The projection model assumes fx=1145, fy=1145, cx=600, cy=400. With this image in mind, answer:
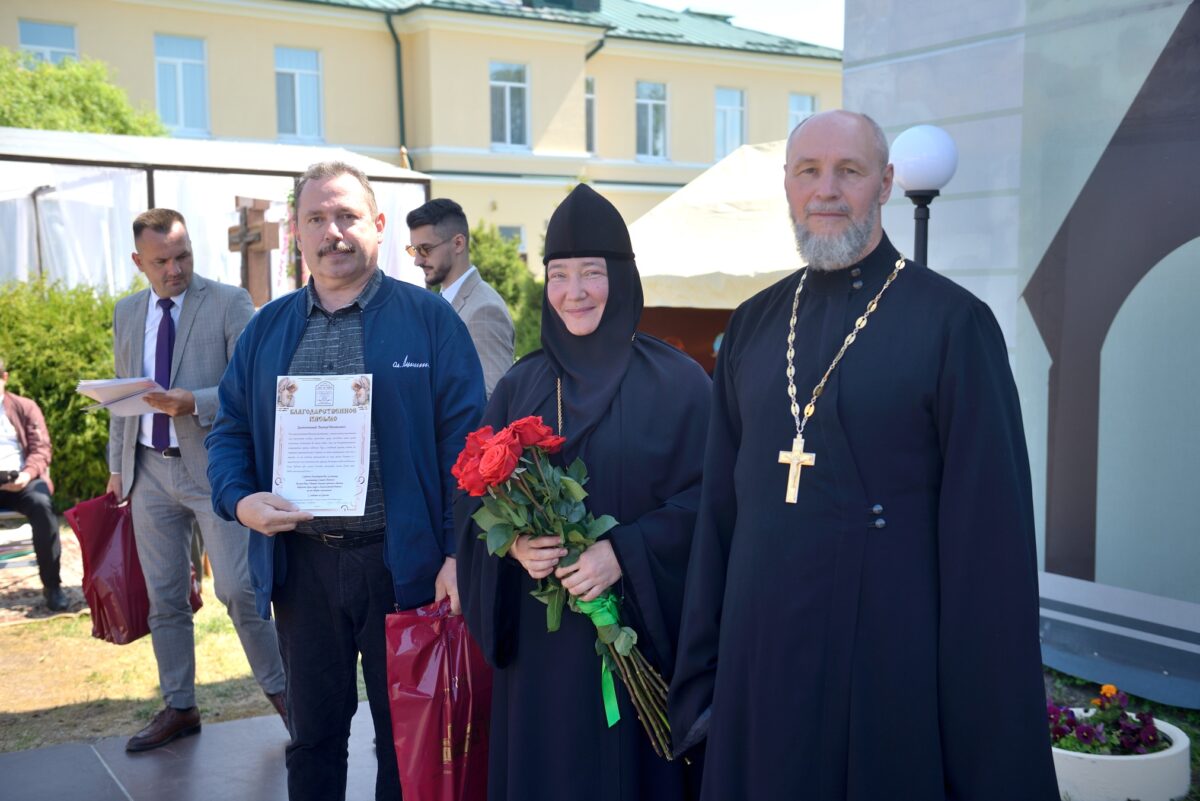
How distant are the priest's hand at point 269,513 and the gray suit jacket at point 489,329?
1669 millimetres

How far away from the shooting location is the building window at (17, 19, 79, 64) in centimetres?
2577

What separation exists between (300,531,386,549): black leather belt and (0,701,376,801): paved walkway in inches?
61.7

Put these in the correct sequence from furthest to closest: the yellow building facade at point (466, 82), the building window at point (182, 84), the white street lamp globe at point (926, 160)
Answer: the building window at point (182, 84) < the yellow building facade at point (466, 82) < the white street lamp globe at point (926, 160)

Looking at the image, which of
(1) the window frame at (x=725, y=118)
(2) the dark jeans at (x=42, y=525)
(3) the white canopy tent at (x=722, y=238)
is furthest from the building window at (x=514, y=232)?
(2) the dark jeans at (x=42, y=525)

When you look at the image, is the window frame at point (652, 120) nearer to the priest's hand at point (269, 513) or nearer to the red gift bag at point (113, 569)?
the red gift bag at point (113, 569)

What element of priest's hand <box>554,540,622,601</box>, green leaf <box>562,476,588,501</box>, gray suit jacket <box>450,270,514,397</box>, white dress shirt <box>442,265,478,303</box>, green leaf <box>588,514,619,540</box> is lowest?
priest's hand <box>554,540,622,601</box>

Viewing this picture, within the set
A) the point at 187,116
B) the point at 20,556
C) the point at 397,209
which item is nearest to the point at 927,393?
the point at 20,556

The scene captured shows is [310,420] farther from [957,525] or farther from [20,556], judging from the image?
[20,556]

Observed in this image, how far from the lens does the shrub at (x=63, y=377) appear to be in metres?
10.5

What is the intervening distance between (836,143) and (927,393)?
592 mm

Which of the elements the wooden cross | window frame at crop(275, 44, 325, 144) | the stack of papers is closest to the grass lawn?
the stack of papers

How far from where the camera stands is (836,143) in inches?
98.2

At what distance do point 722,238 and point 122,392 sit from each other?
544 centimetres

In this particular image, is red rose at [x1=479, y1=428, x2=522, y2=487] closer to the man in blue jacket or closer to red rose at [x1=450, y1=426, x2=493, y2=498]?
red rose at [x1=450, y1=426, x2=493, y2=498]
